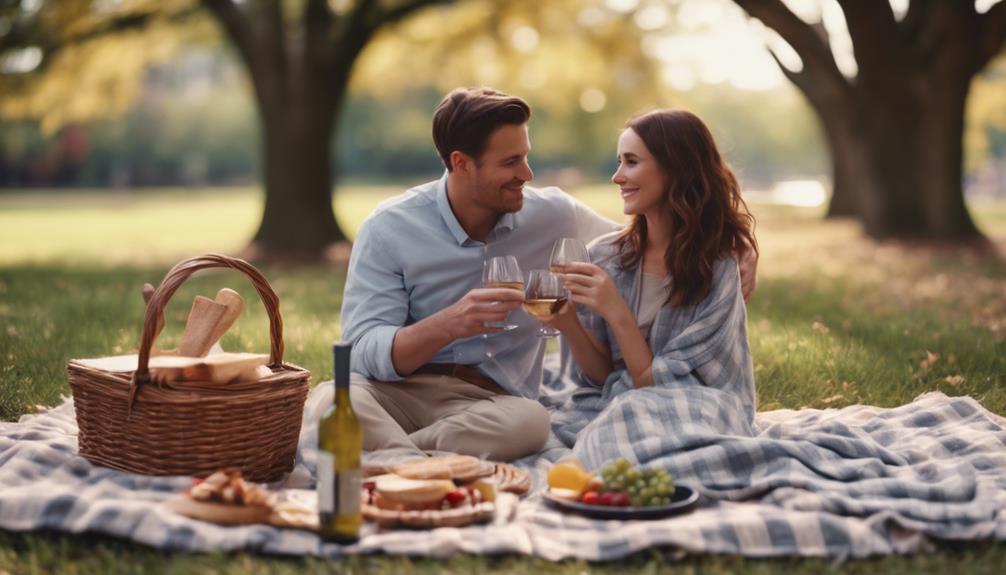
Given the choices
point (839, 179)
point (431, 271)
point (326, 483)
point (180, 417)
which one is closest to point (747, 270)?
point (431, 271)

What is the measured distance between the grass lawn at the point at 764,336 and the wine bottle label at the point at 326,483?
7.6 inches

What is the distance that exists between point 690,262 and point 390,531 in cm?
197

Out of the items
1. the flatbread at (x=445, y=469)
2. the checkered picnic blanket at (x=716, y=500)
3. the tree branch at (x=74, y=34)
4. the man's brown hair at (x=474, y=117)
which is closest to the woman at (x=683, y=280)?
the checkered picnic blanket at (x=716, y=500)

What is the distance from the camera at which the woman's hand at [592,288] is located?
477 centimetres

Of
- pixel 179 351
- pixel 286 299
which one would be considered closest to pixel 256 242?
pixel 286 299

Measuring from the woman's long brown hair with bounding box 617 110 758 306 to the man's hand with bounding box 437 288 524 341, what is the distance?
933 mm

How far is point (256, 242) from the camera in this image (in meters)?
15.9

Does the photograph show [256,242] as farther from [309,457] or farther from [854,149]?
[309,457]

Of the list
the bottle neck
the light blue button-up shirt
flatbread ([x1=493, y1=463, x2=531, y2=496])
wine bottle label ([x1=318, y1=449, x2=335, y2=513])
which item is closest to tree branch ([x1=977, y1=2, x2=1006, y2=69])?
the light blue button-up shirt

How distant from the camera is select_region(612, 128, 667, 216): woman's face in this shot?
5.11 metres

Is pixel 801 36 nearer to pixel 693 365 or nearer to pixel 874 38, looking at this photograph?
pixel 874 38

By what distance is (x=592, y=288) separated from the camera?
15.8ft

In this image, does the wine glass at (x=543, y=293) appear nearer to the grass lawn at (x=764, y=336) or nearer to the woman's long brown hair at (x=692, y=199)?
the woman's long brown hair at (x=692, y=199)

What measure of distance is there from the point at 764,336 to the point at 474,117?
3.22 meters
